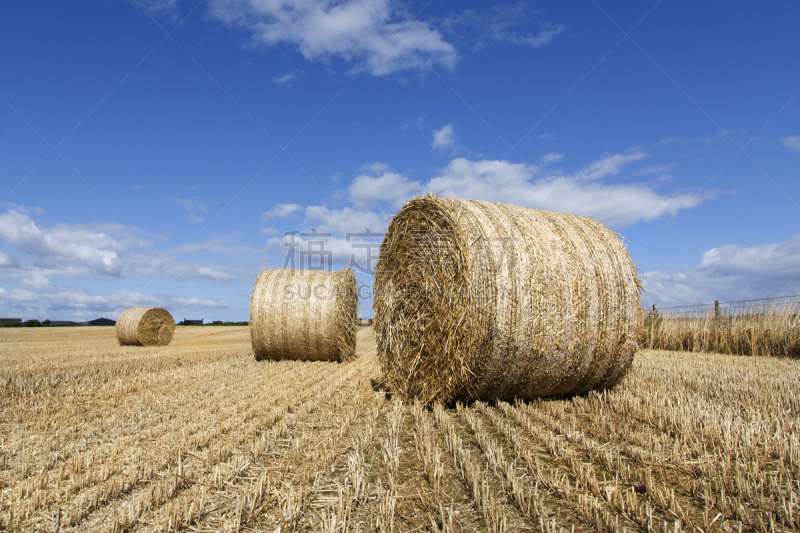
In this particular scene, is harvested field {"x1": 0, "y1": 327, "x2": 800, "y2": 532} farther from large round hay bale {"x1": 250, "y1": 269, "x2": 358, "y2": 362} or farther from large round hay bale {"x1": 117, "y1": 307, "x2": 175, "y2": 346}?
large round hay bale {"x1": 117, "y1": 307, "x2": 175, "y2": 346}

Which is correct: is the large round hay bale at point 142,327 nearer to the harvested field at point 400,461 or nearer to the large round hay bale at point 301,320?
the large round hay bale at point 301,320

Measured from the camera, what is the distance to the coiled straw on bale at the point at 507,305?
4.31 metres

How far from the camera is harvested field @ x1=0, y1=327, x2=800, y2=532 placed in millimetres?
2242

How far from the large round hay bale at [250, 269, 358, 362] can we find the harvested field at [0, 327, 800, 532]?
12.4 feet

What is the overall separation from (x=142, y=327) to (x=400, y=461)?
45.1 ft

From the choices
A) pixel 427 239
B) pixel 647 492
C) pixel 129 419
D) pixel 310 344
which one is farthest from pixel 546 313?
Result: pixel 310 344

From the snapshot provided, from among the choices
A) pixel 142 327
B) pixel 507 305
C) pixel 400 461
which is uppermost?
pixel 507 305

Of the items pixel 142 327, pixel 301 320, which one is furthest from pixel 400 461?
pixel 142 327

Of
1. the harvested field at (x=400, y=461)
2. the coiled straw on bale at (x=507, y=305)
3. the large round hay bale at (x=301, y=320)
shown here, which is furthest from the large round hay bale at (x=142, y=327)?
the coiled straw on bale at (x=507, y=305)

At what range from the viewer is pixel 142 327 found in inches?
555

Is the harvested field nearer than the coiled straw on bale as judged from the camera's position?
Yes

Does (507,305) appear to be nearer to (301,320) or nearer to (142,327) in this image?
(301,320)

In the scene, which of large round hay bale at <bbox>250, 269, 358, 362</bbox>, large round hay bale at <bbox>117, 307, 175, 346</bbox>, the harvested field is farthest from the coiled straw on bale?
large round hay bale at <bbox>117, 307, 175, 346</bbox>

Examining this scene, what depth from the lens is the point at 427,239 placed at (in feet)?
16.3
